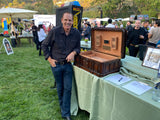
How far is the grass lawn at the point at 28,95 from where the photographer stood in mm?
2404

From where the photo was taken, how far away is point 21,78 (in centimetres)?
396

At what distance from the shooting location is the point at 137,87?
1541mm

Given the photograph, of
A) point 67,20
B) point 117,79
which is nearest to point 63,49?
point 67,20

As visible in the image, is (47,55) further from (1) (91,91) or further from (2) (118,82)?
(2) (118,82)

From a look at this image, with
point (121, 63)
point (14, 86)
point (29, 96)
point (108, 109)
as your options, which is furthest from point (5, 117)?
point (121, 63)

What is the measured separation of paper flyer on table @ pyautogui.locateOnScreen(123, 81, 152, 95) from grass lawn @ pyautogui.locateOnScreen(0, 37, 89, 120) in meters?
1.15

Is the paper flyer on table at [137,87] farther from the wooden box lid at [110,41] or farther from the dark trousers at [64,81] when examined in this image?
the dark trousers at [64,81]

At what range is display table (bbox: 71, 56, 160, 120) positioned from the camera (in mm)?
1320

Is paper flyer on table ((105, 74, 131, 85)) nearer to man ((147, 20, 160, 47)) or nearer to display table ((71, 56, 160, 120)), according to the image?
display table ((71, 56, 160, 120))

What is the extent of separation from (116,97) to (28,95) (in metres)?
2.20

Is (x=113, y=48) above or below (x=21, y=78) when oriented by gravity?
above

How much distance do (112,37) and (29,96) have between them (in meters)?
2.24

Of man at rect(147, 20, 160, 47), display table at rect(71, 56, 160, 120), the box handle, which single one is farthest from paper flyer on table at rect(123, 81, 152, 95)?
man at rect(147, 20, 160, 47)

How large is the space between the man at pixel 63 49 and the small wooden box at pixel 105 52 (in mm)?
257
